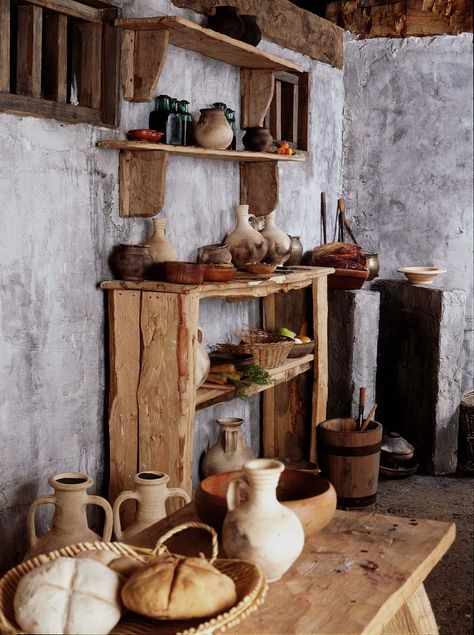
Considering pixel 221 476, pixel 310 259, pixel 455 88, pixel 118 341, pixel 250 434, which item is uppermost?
pixel 455 88

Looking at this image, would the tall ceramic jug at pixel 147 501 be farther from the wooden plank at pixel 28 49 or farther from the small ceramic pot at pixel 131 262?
the wooden plank at pixel 28 49

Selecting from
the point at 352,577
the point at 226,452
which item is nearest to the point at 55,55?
the point at 226,452

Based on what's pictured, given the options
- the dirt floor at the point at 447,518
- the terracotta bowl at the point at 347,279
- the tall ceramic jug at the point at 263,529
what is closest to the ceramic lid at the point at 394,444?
the dirt floor at the point at 447,518

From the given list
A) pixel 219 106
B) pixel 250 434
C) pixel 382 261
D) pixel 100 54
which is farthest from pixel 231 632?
pixel 382 261

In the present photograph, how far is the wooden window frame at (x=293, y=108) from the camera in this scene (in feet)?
16.9

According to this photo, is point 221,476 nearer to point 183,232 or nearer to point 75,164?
point 75,164

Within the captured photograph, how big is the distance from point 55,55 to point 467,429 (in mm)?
3515

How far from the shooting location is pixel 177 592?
5.20ft

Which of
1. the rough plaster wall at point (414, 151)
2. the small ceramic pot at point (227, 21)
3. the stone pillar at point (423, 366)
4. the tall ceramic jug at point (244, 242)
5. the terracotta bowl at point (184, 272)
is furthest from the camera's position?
the rough plaster wall at point (414, 151)

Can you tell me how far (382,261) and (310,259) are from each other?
2.90 feet

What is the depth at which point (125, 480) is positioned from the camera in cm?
365

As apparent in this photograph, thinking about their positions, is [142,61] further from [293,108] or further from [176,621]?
[176,621]

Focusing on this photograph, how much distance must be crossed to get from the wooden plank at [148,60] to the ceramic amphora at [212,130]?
0.38 m

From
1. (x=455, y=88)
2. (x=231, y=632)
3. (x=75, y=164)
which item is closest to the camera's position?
(x=231, y=632)
